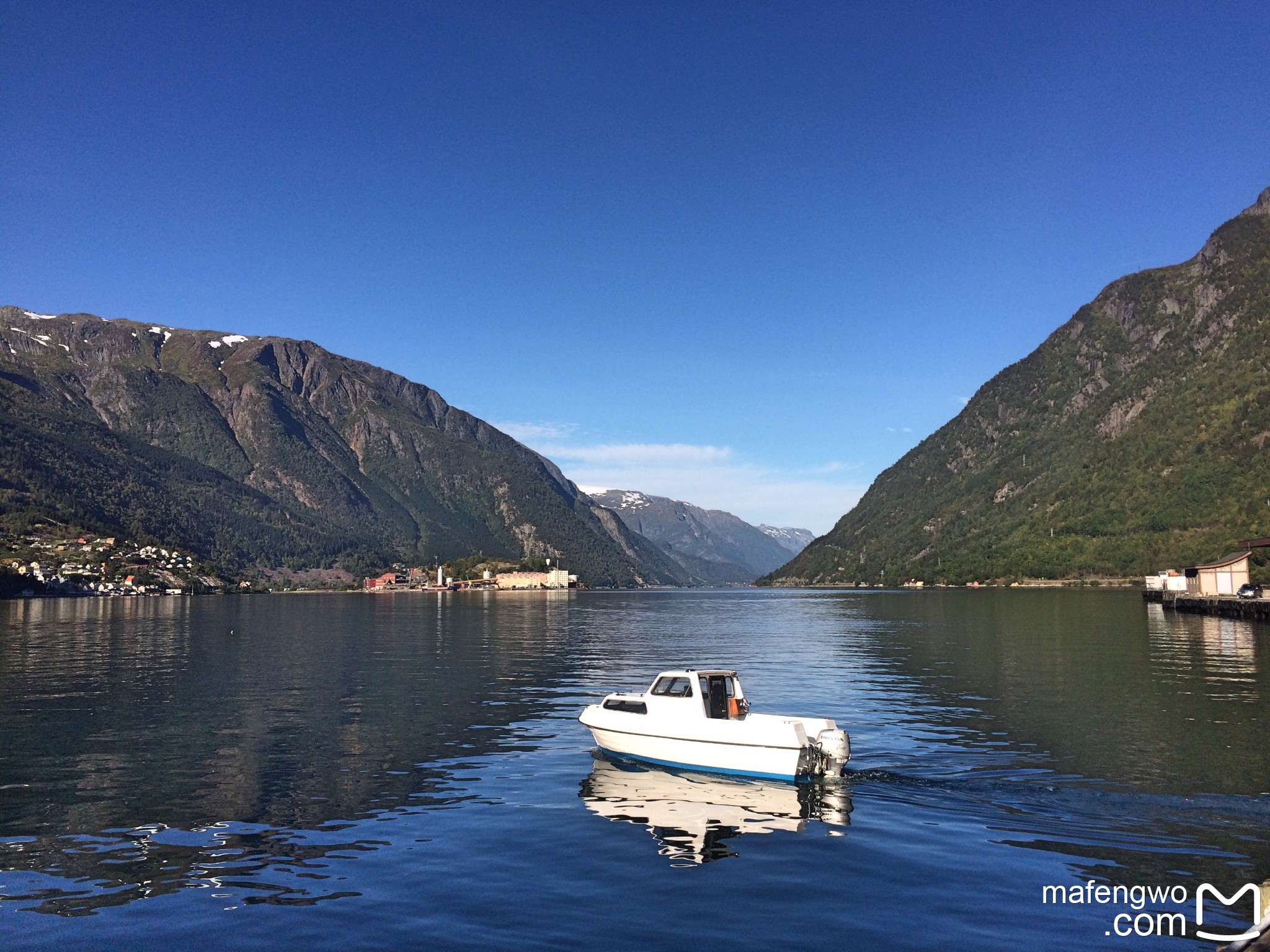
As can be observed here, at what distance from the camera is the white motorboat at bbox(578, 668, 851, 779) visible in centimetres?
3212

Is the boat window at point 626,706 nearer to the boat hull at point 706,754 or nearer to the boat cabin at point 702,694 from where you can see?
the boat cabin at point 702,694

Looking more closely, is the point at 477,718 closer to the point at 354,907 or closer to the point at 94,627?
the point at 354,907

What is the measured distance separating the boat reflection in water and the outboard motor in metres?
0.70

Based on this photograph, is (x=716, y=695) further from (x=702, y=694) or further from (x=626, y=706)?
(x=626, y=706)

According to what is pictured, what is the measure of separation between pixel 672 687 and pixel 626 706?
8.22ft

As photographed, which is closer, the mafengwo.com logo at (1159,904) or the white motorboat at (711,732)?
the mafengwo.com logo at (1159,904)

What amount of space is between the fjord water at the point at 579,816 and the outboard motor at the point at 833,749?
1.12 m

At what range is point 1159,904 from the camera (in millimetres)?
20297

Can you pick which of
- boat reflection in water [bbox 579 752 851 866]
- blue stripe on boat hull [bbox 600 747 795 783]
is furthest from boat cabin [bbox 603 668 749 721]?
boat reflection in water [bbox 579 752 851 866]

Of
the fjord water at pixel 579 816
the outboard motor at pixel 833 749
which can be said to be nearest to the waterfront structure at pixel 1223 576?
the fjord water at pixel 579 816

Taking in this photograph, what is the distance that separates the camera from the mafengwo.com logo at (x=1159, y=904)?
1888 centimetres

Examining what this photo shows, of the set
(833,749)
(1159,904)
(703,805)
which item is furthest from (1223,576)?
(1159,904)

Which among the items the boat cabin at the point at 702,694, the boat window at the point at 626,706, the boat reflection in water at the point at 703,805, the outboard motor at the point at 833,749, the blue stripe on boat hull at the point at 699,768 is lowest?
the boat reflection in water at the point at 703,805

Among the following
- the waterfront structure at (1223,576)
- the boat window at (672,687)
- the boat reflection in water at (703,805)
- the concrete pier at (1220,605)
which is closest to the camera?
the boat reflection in water at (703,805)
